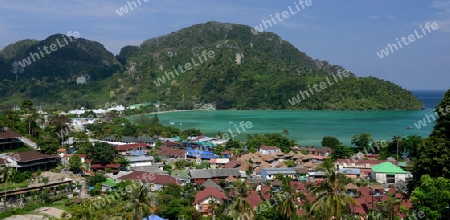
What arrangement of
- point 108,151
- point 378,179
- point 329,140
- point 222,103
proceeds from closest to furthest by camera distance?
point 378,179, point 108,151, point 329,140, point 222,103

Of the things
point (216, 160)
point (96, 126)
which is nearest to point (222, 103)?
point (96, 126)

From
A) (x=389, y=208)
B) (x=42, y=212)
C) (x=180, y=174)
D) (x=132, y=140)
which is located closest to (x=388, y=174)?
(x=389, y=208)

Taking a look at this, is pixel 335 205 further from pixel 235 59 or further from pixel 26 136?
pixel 235 59

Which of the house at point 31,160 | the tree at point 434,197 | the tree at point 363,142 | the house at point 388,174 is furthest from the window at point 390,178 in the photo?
the house at point 31,160

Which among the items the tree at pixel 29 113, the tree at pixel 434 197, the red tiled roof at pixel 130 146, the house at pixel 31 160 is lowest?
the red tiled roof at pixel 130 146

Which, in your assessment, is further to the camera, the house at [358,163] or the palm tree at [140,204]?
the house at [358,163]

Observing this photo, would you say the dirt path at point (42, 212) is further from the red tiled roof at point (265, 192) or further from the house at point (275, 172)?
the house at point (275, 172)
